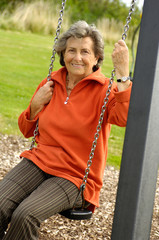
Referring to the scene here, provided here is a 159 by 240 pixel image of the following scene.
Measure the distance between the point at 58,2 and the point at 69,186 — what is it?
13.6m

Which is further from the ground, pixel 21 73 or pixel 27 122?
pixel 21 73

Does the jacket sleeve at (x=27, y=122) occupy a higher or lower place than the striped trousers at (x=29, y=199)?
higher

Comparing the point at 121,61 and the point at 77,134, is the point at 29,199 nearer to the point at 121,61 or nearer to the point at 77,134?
the point at 77,134

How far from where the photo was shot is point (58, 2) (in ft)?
49.5

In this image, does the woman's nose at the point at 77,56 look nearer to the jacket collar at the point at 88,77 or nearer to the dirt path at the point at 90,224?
the jacket collar at the point at 88,77

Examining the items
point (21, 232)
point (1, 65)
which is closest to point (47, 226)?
point (21, 232)

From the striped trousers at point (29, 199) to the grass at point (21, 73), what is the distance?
113 inches

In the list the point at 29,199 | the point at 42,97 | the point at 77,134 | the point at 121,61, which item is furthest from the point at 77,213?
the point at 121,61

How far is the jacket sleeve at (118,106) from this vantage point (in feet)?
7.56

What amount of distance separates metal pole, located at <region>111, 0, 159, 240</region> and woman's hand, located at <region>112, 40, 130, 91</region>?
0.31 meters

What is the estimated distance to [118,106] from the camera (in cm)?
235

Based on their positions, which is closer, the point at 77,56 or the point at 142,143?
the point at 142,143

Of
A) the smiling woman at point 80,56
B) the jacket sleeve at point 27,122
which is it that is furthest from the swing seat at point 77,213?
the smiling woman at point 80,56

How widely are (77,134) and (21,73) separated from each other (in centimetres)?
673
